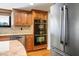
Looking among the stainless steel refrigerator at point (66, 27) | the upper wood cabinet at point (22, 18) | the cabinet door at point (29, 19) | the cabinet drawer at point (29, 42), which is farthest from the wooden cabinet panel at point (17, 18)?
the stainless steel refrigerator at point (66, 27)

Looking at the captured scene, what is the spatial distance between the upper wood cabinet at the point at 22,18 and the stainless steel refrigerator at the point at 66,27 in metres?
0.34

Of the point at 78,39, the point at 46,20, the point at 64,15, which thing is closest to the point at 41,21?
the point at 46,20

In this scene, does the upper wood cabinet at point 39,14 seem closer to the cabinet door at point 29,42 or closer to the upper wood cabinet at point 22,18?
the upper wood cabinet at point 22,18

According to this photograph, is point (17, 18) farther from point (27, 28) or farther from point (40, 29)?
point (40, 29)

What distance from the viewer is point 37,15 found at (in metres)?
1.72

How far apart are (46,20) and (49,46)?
0.44 meters

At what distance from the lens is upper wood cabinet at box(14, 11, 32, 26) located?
1625mm

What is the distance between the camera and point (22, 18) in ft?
5.66

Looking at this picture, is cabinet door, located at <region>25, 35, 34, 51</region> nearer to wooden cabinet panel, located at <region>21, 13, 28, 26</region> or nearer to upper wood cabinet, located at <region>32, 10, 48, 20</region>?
wooden cabinet panel, located at <region>21, 13, 28, 26</region>

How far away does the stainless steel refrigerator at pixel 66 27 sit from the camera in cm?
127

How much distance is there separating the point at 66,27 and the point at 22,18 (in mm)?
682

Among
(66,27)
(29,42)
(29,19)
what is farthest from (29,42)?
(66,27)

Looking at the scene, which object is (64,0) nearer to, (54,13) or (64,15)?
(64,15)

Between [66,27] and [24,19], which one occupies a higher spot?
[24,19]
